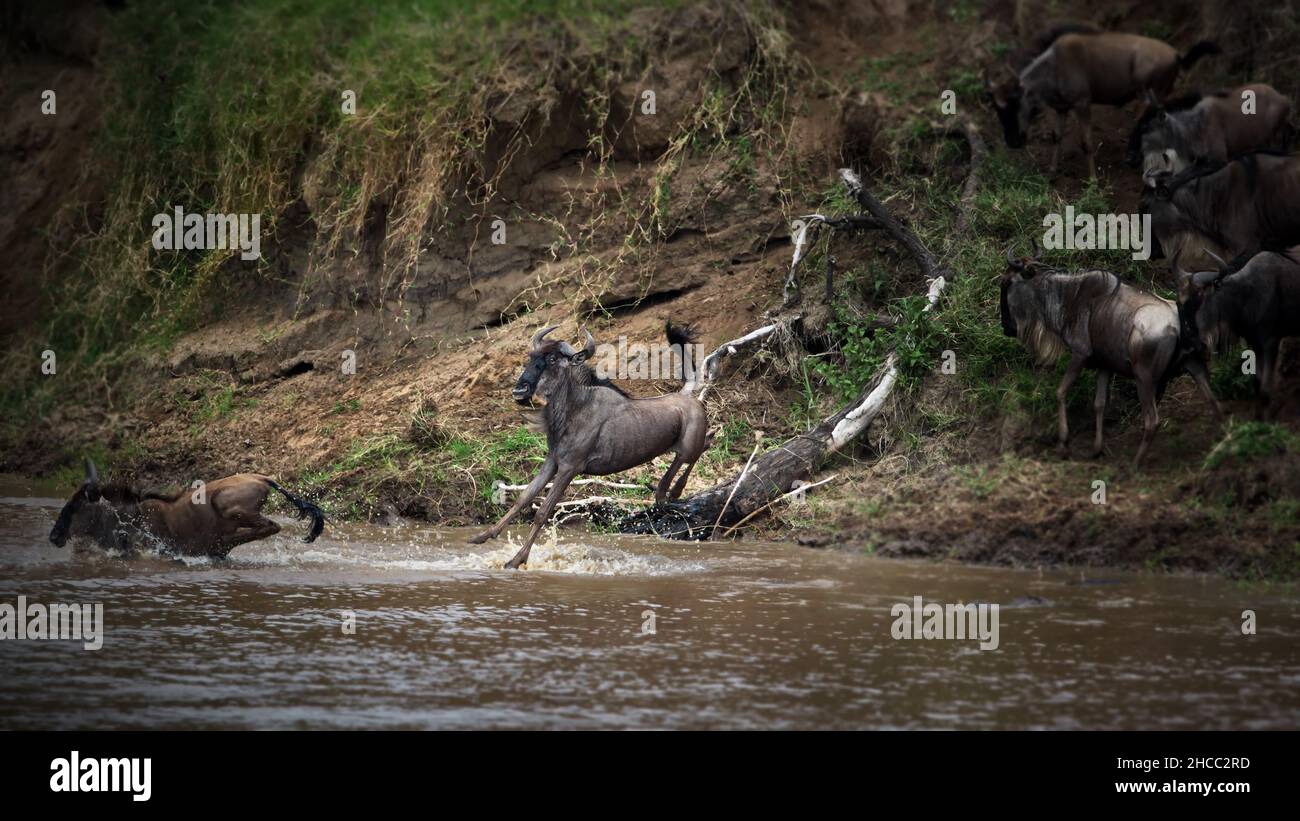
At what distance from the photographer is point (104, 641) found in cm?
732

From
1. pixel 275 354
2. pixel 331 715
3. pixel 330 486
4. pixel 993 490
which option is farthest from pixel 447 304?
pixel 331 715

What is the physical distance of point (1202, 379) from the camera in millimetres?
9945

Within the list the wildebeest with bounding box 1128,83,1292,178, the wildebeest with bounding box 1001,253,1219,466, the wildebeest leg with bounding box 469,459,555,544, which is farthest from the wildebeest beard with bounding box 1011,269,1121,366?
the wildebeest leg with bounding box 469,459,555,544

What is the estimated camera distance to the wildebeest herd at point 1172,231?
9805mm

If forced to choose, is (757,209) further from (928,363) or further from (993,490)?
(993,490)

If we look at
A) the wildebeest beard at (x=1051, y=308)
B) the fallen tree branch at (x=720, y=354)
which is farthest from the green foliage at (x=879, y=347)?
the wildebeest beard at (x=1051, y=308)

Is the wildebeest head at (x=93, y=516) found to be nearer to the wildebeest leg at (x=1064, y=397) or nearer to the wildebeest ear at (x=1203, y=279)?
the wildebeest leg at (x=1064, y=397)

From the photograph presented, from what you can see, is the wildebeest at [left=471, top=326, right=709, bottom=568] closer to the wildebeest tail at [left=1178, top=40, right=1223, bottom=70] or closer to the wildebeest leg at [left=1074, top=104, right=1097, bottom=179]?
the wildebeest leg at [left=1074, top=104, right=1097, bottom=179]

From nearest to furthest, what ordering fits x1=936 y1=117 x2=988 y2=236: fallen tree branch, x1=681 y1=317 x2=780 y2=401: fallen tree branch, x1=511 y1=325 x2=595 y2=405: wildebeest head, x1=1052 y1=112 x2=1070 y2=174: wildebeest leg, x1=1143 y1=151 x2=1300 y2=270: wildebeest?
1. x1=511 y1=325 x2=595 y2=405: wildebeest head
2. x1=1143 y1=151 x2=1300 y2=270: wildebeest
3. x1=681 y1=317 x2=780 y2=401: fallen tree branch
4. x1=936 y1=117 x2=988 y2=236: fallen tree branch
5. x1=1052 y1=112 x2=1070 y2=174: wildebeest leg

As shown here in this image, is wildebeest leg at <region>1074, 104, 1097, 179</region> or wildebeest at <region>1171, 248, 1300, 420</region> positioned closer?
wildebeest at <region>1171, 248, 1300, 420</region>

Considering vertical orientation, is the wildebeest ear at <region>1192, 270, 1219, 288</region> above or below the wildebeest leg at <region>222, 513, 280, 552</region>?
above

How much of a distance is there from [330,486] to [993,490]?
→ 5.38 m

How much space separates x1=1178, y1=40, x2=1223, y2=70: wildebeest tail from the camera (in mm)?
12586

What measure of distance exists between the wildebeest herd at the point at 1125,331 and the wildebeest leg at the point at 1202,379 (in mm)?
11
